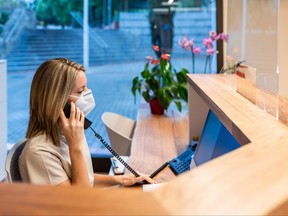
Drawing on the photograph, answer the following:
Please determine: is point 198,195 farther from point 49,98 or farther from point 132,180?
point 132,180

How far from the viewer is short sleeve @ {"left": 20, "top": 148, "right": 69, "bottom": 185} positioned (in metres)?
1.79

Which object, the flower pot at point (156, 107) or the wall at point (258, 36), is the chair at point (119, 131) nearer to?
the flower pot at point (156, 107)

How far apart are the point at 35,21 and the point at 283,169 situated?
434cm

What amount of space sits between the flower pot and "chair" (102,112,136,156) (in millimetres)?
294

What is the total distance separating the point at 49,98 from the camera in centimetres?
191

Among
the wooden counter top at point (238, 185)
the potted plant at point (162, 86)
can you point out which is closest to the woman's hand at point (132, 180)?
the wooden counter top at point (238, 185)

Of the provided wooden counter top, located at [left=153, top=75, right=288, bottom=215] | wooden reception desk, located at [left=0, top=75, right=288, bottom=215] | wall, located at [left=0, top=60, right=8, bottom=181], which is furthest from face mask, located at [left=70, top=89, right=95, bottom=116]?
wall, located at [left=0, top=60, right=8, bottom=181]

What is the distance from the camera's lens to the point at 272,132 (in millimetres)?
1295

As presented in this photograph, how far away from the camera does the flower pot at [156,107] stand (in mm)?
4180

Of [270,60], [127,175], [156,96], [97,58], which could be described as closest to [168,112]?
[156,96]

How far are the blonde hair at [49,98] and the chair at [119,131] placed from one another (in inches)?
69.3

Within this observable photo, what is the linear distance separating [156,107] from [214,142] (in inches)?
84.5

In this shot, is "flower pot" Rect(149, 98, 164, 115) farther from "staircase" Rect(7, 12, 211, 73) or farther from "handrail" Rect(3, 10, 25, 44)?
"handrail" Rect(3, 10, 25, 44)

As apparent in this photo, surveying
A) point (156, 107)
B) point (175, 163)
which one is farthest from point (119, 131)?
point (175, 163)
